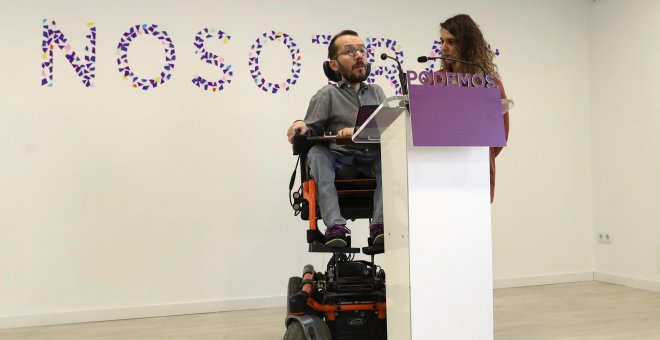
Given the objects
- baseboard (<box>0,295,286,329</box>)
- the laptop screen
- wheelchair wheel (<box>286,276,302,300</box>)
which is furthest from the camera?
baseboard (<box>0,295,286,329</box>)

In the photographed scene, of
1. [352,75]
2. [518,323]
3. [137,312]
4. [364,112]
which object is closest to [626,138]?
[518,323]

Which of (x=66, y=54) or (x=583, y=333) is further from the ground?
(x=66, y=54)

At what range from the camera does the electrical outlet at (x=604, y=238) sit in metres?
3.96

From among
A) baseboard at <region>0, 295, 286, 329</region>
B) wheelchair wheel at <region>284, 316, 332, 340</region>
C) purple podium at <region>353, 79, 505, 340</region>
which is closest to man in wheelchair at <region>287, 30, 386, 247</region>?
wheelchair wheel at <region>284, 316, 332, 340</region>

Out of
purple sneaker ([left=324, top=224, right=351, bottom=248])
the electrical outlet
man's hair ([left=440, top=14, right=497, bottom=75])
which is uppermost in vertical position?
man's hair ([left=440, top=14, right=497, bottom=75])

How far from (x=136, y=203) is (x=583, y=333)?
241cm

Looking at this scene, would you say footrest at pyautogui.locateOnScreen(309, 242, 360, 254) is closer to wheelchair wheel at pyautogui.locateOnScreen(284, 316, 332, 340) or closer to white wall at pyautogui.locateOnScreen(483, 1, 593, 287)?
wheelchair wheel at pyautogui.locateOnScreen(284, 316, 332, 340)

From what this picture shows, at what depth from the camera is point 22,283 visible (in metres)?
3.04

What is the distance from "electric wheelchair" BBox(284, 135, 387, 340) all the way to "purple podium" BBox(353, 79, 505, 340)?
481 millimetres

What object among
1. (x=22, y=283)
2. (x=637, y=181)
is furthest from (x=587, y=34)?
(x=22, y=283)

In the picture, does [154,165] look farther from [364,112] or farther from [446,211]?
[446,211]

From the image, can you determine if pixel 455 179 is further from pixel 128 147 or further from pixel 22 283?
pixel 22 283

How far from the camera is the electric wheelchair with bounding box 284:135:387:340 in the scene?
1.96 m

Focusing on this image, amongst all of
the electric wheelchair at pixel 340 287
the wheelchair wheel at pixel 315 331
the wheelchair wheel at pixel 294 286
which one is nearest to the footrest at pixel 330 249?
the electric wheelchair at pixel 340 287
